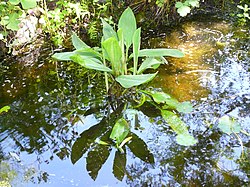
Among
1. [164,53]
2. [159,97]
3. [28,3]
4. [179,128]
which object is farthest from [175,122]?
[28,3]

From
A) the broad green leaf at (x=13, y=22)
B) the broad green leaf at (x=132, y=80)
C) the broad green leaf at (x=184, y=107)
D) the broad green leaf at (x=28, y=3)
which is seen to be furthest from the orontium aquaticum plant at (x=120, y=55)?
the broad green leaf at (x=13, y=22)

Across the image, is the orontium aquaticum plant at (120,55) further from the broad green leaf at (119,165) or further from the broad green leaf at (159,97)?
the broad green leaf at (119,165)

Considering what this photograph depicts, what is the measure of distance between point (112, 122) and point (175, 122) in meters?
0.35

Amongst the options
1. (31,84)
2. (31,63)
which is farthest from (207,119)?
(31,63)

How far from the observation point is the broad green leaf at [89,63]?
Answer: 6.82ft

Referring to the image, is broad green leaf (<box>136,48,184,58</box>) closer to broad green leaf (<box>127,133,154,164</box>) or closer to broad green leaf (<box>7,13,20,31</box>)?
broad green leaf (<box>127,133,154,164</box>)

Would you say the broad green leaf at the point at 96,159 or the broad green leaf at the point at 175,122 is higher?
the broad green leaf at the point at 175,122

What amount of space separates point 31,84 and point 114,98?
60 cm

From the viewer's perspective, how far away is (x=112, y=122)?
2.16m

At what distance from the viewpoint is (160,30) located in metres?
3.19

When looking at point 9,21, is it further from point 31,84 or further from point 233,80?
point 233,80

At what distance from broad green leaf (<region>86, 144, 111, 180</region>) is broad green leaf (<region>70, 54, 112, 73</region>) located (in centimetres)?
44

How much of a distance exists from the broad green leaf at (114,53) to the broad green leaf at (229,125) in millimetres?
644

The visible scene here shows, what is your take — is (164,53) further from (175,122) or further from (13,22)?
(13,22)
